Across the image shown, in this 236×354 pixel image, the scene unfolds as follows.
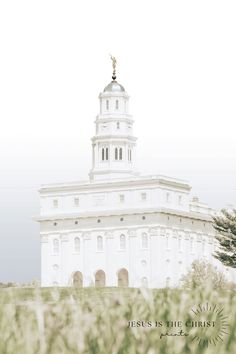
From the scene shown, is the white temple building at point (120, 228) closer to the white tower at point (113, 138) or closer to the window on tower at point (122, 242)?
the window on tower at point (122, 242)

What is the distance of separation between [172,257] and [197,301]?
84.9m

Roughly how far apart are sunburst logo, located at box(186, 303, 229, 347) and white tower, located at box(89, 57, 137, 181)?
3567 inches

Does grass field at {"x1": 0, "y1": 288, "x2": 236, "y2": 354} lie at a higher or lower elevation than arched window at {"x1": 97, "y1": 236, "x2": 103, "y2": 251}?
lower

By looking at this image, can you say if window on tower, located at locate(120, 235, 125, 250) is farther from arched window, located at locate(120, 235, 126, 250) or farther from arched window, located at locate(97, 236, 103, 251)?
arched window, located at locate(97, 236, 103, 251)

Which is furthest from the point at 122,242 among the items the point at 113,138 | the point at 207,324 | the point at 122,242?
the point at 207,324

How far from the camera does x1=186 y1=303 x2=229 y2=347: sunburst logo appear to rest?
5.13 meters

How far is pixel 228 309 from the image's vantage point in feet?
19.4

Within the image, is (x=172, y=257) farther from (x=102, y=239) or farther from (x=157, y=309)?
(x=157, y=309)

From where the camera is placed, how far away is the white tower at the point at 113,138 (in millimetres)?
97256

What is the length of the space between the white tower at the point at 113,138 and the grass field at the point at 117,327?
90436mm

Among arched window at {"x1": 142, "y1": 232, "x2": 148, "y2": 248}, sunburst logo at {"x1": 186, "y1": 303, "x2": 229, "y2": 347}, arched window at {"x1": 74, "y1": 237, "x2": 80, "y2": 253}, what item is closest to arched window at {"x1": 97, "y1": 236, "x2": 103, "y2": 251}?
arched window at {"x1": 74, "y1": 237, "x2": 80, "y2": 253}

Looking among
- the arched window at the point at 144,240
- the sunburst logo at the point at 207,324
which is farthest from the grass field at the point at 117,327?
the arched window at the point at 144,240

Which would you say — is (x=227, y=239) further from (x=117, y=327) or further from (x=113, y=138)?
(x=117, y=327)

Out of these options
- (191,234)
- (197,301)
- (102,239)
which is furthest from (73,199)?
(197,301)
